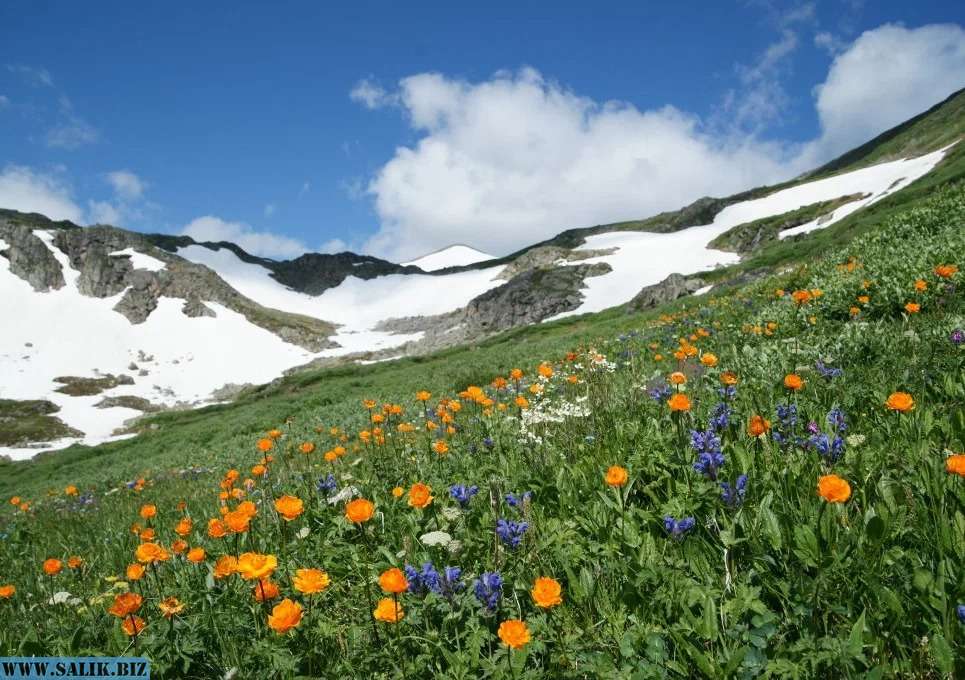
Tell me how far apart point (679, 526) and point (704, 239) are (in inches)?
4877

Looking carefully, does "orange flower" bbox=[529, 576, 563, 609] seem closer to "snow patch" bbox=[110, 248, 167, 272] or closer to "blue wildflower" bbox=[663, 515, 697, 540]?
"blue wildflower" bbox=[663, 515, 697, 540]

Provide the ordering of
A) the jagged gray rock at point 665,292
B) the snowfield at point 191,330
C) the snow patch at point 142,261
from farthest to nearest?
1. the snow patch at point 142,261
2. the snowfield at point 191,330
3. the jagged gray rock at point 665,292

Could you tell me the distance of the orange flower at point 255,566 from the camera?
2474 millimetres

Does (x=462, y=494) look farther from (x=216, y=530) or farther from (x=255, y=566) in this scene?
(x=216, y=530)

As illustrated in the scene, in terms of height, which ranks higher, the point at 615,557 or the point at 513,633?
the point at 513,633

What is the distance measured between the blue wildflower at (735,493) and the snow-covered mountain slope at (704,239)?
8394cm

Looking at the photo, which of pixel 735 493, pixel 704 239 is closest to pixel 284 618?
pixel 735 493

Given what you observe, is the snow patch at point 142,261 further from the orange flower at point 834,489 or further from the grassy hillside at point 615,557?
the orange flower at point 834,489

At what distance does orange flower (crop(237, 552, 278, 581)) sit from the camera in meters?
2.47

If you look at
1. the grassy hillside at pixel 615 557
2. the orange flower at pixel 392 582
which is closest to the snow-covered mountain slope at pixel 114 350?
the grassy hillside at pixel 615 557

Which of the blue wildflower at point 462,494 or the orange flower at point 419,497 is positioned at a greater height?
the orange flower at point 419,497

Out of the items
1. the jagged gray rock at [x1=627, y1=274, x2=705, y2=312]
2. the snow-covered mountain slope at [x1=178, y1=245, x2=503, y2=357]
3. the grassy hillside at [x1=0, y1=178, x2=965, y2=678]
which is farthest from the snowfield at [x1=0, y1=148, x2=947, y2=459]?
the grassy hillside at [x1=0, y1=178, x2=965, y2=678]

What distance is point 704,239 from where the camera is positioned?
115562mm

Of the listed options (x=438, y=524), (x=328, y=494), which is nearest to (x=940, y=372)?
(x=438, y=524)
